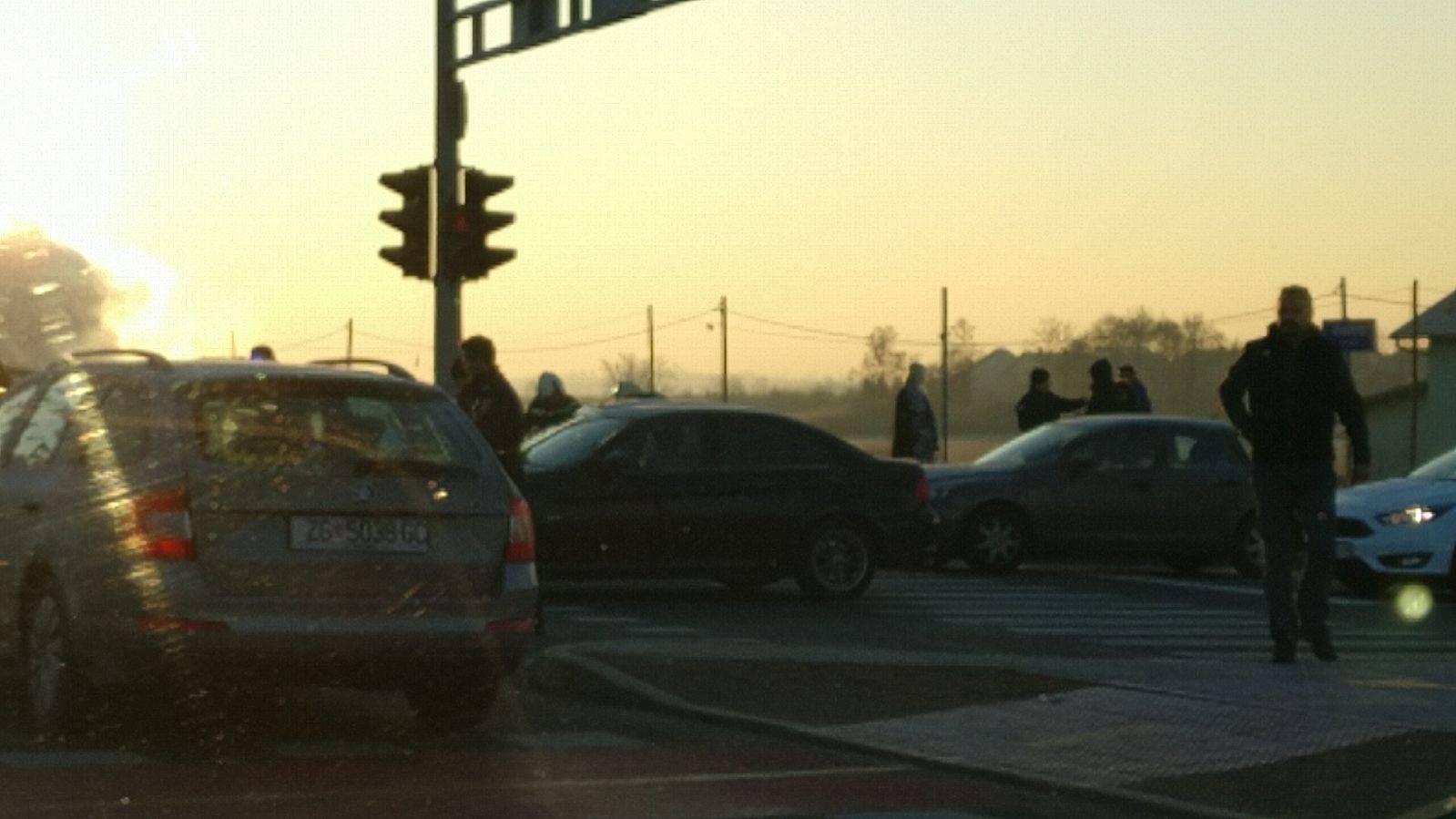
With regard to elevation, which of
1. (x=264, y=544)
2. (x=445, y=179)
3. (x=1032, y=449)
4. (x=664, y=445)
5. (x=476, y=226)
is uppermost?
(x=445, y=179)

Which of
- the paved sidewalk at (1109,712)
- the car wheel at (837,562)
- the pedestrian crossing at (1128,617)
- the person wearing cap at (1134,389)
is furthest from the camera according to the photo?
the person wearing cap at (1134,389)

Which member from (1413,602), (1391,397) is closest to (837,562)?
(1413,602)

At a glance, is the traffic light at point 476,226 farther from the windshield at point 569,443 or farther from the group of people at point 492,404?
the group of people at point 492,404

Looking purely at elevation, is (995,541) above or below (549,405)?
below

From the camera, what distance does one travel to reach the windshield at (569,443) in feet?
66.4

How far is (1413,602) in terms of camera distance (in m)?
21.7

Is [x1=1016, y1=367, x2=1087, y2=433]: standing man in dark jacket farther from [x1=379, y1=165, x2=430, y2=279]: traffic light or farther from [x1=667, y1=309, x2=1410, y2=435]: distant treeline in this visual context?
[x1=667, y1=309, x2=1410, y2=435]: distant treeline

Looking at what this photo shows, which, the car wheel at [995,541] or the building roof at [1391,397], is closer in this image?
the car wheel at [995,541]

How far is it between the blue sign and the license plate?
2147cm

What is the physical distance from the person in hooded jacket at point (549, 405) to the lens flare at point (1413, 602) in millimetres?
7397

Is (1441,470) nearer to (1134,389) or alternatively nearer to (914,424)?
(1134,389)

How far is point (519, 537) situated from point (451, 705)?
77cm

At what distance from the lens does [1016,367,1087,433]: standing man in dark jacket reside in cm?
3042

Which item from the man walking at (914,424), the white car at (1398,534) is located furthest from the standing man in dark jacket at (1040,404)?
the white car at (1398,534)
